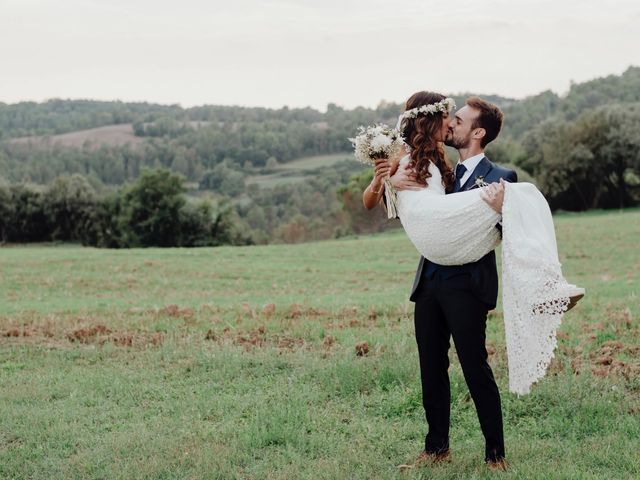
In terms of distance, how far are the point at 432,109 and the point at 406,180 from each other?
56cm

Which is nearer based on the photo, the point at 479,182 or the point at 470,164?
the point at 479,182

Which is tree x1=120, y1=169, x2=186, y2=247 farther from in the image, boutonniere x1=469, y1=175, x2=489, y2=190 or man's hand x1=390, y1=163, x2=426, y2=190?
boutonniere x1=469, y1=175, x2=489, y2=190

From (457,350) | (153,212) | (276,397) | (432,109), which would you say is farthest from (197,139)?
(457,350)

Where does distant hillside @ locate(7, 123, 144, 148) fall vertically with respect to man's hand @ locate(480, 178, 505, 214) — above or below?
above

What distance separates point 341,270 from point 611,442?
2140 centimetres

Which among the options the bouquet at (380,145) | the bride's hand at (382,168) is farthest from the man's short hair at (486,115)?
the bride's hand at (382,168)

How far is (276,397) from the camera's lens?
7.64 meters

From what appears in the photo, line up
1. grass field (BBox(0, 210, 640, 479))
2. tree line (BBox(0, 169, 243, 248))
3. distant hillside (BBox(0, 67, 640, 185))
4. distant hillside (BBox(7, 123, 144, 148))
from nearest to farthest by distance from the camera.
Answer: grass field (BBox(0, 210, 640, 479)) < tree line (BBox(0, 169, 243, 248)) < distant hillside (BBox(0, 67, 640, 185)) < distant hillside (BBox(7, 123, 144, 148))

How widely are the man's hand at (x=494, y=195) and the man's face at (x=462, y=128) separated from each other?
447 mm

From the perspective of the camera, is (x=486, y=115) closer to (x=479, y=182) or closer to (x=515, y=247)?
(x=479, y=182)

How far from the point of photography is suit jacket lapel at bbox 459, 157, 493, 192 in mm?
5398

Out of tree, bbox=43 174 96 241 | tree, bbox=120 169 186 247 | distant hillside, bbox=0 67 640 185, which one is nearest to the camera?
tree, bbox=120 169 186 247

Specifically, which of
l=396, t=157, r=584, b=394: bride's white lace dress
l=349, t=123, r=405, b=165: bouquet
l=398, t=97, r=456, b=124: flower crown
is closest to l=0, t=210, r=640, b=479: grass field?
l=396, t=157, r=584, b=394: bride's white lace dress

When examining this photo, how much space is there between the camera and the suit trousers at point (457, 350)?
209 inches
